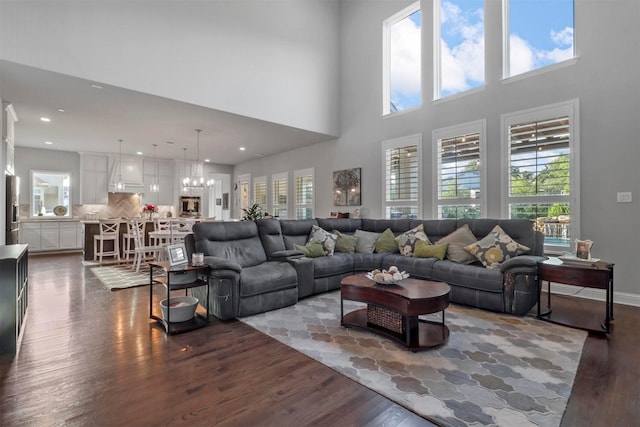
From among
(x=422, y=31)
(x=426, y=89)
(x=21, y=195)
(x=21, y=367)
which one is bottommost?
(x=21, y=367)

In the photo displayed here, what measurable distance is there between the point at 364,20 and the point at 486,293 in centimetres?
621

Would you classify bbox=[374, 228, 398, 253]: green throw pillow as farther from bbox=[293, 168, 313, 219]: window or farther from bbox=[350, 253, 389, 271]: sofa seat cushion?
bbox=[293, 168, 313, 219]: window

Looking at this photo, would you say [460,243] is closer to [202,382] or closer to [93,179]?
[202,382]

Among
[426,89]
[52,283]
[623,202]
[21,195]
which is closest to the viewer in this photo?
[623,202]

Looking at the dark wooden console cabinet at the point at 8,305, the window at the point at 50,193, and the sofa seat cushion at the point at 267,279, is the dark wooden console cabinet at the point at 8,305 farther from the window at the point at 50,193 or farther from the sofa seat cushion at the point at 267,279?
the window at the point at 50,193

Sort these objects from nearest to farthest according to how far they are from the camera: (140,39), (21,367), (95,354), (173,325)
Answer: (21,367), (95,354), (173,325), (140,39)

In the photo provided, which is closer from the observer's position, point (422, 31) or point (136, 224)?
point (422, 31)

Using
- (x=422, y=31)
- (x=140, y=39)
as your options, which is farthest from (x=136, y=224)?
(x=422, y=31)

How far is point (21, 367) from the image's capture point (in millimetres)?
2281

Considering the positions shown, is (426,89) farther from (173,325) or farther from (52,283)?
(52,283)

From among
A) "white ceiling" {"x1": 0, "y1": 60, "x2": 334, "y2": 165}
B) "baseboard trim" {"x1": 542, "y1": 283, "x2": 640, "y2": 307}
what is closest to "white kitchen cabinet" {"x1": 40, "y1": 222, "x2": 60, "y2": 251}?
"white ceiling" {"x1": 0, "y1": 60, "x2": 334, "y2": 165}

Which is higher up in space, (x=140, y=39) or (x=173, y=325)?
(x=140, y=39)

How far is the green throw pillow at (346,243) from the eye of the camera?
501cm

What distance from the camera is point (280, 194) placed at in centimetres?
924
